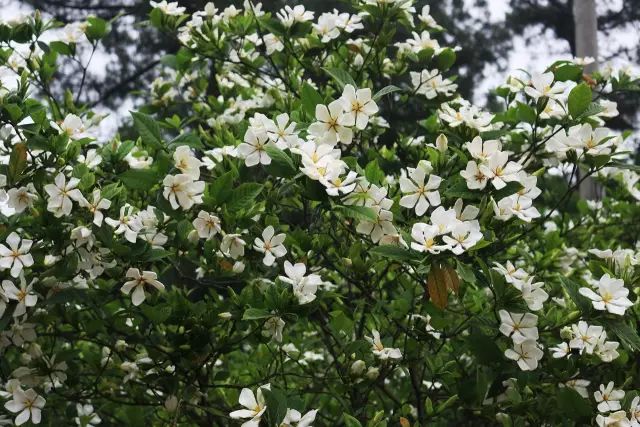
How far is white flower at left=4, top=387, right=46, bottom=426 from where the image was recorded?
68.2 inches

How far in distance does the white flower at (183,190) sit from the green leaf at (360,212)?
1.02 ft

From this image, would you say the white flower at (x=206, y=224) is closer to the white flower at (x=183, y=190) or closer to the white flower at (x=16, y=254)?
the white flower at (x=183, y=190)

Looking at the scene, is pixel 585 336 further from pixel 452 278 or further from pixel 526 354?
pixel 452 278

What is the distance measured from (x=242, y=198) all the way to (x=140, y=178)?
224 mm

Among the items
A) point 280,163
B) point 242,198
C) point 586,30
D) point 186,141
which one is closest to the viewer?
point 280,163

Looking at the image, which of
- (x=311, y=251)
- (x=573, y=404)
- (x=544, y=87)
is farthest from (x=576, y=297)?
(x=311, y=251)

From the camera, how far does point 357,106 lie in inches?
61.7

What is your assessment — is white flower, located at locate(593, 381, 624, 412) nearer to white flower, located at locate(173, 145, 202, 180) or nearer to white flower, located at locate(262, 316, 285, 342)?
white flower, located at locate(262, 316, 285, 342)

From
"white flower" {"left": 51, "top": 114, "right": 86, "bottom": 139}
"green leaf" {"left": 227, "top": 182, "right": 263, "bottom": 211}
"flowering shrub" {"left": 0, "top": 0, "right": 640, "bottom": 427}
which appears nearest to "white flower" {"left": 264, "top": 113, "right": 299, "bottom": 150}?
"flowering shrub" {"left": 0, "top": 0, "right": 640, "bottom": 427}

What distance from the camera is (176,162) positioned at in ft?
5.16

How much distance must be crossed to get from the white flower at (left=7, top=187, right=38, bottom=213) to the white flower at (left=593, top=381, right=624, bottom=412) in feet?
4.13

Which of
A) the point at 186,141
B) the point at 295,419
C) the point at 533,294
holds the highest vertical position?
the point at 186,141

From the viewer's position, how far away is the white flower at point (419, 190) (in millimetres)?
1530

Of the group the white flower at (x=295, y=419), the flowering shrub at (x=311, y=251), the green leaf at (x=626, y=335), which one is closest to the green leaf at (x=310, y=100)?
the flowering shrub at (x=311, y=251)
